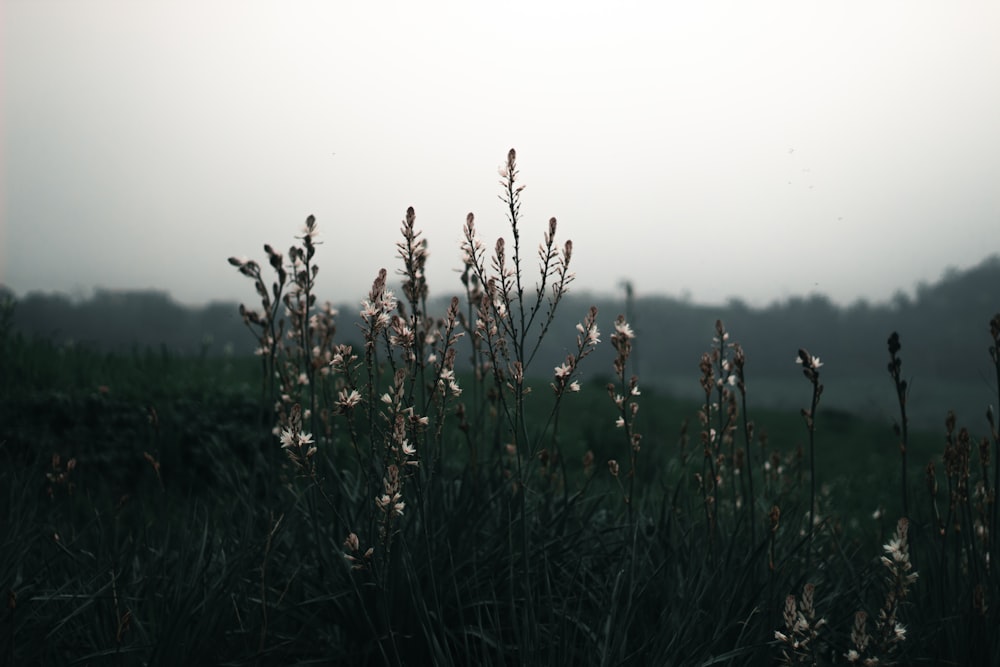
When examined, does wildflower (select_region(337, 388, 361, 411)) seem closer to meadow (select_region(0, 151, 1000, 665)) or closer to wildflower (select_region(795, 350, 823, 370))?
meadow (select_region(0, 151, 1000, 665))

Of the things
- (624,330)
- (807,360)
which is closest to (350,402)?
(624,330)

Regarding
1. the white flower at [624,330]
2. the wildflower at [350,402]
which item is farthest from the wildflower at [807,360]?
the wildflower at [350,402]

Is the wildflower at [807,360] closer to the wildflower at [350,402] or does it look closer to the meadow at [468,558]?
the meadow at [468,558]

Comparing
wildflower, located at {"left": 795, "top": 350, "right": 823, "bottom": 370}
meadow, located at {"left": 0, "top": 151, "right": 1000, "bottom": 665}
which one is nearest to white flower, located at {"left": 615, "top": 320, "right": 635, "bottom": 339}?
meadow, located at {"left": 0, "top": 151, "right": 1000, "bottom": 665}

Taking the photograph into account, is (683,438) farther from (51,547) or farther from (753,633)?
(51,547)

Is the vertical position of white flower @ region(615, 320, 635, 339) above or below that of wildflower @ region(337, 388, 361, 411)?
above

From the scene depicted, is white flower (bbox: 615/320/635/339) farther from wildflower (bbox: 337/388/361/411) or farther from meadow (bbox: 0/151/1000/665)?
wildflower (bbox: 337/388/361/411)

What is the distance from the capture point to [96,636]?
2.96 m

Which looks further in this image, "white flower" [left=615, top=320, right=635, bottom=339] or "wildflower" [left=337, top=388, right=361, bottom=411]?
"white flower" [left=615, top=320, right=635, bottom=339]

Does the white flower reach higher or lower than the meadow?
higher

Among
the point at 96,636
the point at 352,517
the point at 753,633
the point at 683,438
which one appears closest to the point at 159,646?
the point at 96,636

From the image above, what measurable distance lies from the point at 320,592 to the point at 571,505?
1.16 m

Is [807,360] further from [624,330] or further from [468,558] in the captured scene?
[468,558]

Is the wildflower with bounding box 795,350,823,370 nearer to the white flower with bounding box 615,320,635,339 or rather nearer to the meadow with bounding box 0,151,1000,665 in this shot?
the meadow with bounding box 0,151,1000,665
